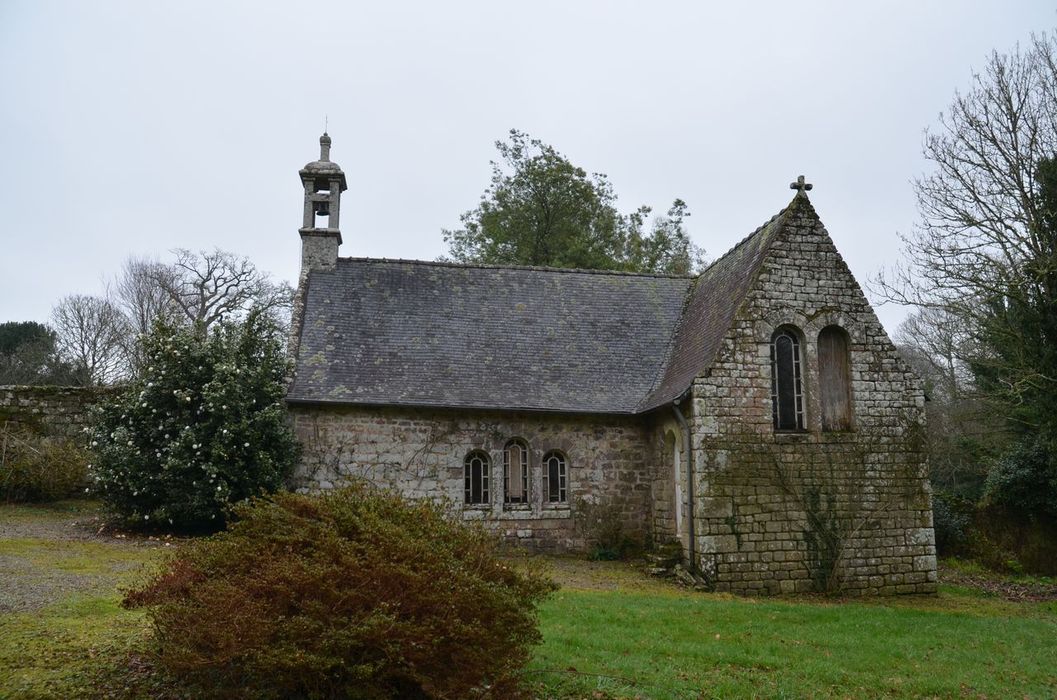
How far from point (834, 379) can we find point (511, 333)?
6.64 m

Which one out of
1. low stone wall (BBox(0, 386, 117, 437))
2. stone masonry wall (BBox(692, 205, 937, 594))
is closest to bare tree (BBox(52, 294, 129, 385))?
low stone wall (BBox(0, 386, 117, 437))

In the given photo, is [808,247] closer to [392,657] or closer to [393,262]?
[393,262]

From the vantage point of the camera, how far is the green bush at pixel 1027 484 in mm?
18078

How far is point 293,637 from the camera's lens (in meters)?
5.36

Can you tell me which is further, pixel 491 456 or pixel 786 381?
pixel 491 456

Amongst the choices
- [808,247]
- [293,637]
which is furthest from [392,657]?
[808,247]

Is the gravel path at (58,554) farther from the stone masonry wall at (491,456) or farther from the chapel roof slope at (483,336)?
the chapel roof slope at (483,336)

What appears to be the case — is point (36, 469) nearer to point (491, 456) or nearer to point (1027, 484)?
point (491, 456)

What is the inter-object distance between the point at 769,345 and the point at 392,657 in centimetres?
1011

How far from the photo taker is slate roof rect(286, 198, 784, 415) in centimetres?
1527

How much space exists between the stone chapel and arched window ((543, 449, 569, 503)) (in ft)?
Answer: 0.10

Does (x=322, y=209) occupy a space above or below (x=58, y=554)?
above

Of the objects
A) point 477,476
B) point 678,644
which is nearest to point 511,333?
point 477,476

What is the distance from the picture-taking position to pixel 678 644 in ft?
27.8
